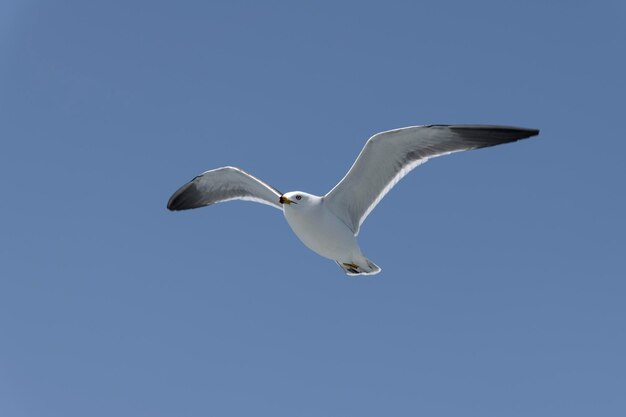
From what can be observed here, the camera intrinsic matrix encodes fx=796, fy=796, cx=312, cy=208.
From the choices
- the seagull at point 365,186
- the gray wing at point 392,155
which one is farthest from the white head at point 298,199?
the gray wing at point 392,155

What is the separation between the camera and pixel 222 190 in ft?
54.5

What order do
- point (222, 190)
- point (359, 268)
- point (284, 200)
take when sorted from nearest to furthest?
point (284, 200) → point (359, 268) → point (222, 190)

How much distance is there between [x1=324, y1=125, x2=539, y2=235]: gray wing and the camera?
43.5ft

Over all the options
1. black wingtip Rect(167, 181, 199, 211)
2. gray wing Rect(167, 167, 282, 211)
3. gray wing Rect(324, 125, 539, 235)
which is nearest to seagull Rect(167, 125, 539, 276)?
gray wing Rect(324, 125, 539, 235)

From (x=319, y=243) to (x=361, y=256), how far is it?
36.1 inches

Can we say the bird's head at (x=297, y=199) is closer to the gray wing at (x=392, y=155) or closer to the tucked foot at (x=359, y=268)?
the gray wing at (x=392, y=155)

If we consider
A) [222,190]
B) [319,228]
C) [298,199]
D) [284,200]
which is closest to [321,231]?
[319,228]

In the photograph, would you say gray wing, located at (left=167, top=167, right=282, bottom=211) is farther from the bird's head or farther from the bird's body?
the bird's body

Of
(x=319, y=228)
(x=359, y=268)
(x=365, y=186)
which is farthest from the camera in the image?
(x=359, y=268)

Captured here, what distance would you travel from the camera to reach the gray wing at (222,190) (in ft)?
52.2

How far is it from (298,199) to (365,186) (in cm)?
124

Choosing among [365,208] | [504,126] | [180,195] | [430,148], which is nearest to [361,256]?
[365,208]

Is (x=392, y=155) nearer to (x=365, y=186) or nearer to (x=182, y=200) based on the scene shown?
(x=365, y=186)

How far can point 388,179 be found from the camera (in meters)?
14.2
